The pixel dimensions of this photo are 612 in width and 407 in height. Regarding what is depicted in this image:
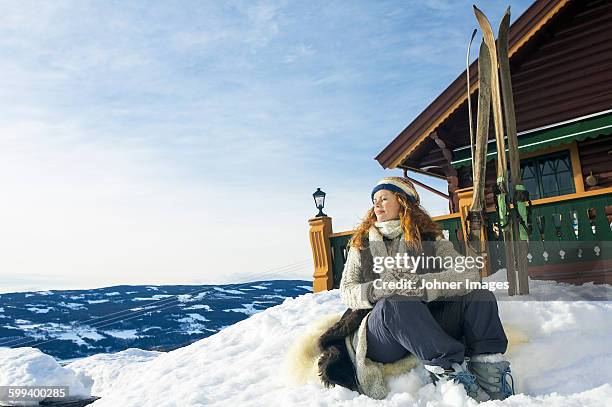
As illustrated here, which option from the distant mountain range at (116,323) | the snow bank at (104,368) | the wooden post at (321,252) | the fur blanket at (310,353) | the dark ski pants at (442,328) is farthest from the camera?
the distant mountain range at (116,323)

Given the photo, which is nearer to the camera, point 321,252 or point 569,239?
point 569,239

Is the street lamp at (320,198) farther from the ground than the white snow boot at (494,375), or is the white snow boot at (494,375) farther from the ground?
the street lamp at (320,198)

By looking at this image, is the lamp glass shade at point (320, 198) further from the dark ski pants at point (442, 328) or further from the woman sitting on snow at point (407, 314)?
the dark ski pants at point (442, 328)

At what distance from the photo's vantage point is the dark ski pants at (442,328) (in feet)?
8.64

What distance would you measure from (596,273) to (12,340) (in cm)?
3278

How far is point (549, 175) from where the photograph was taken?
8.52m

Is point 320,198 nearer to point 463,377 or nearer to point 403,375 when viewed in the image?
point 403,375

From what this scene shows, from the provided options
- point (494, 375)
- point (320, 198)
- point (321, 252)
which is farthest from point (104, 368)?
point (494, 375)

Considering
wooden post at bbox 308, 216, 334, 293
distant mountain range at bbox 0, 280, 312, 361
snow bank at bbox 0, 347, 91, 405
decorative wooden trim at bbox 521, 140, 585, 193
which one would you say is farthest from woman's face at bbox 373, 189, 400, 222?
distant mountain range at bbox 0, 280, 312, 361

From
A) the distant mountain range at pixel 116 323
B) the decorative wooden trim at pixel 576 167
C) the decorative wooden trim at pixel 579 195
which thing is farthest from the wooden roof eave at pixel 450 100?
the distant mountain range at pixel 116 323

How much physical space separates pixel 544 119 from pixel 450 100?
1593 mm

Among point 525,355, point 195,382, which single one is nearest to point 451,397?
point 525,355

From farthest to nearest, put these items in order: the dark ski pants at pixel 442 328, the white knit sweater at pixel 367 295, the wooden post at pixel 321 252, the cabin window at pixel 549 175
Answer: the cabin window at pixel 549 175
the wooden post at pixel 321 252
the white knit sweater at pixel 367 295
the dark ski pants at pixel 442 328

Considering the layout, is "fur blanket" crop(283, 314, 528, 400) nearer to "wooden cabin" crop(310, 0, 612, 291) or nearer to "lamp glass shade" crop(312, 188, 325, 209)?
"wooden cabin" crop(310, 0, 612, 291)
